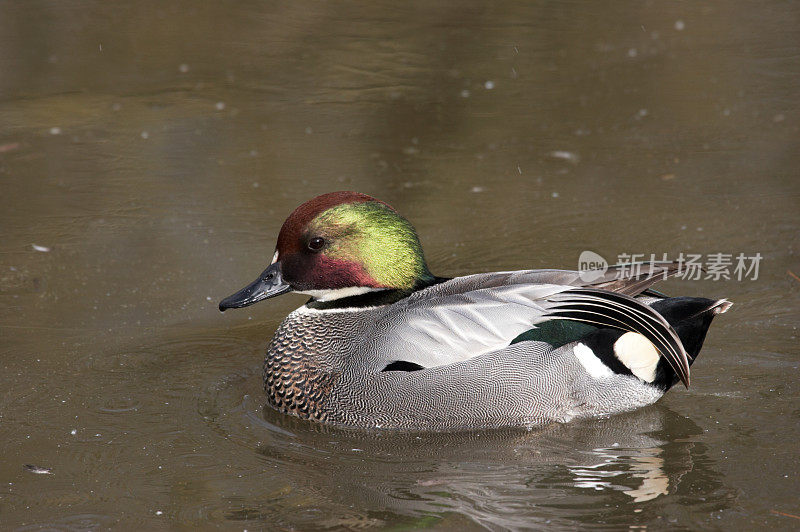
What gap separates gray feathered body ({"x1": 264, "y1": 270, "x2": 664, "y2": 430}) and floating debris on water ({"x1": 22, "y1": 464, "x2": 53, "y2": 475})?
1102 millimetres

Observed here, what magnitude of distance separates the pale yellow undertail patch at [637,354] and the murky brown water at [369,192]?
0.23 m

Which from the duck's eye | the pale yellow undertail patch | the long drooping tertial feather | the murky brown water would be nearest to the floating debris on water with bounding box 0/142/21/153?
the murky brown water

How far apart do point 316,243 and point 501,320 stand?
0.93m

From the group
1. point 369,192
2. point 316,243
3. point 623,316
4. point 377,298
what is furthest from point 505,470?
point 369,192

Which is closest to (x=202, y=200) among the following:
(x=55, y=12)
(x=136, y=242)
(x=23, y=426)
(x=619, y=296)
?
(x=136, y=242)

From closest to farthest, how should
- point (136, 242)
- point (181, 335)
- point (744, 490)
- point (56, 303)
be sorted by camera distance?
1. point (744, 490)
2. point (181, 335)
3. point (56, 303)
4. point (136, 242)

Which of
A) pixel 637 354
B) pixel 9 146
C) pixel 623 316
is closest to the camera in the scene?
pixel 623 316

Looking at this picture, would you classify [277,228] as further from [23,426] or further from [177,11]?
[177,11]

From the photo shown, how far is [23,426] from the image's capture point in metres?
4.55

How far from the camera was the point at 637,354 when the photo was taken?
179 inches

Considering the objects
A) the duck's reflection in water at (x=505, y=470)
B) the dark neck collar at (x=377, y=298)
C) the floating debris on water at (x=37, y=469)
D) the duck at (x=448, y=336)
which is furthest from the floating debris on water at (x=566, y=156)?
the floating debris on water at (x=37, y=469)

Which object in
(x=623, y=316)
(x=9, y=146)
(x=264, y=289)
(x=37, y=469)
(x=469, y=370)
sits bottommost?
(x=37, y=469)

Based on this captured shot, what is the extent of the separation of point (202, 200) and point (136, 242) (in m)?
0.72

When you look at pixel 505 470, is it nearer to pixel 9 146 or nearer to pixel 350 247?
pixel 350 247
